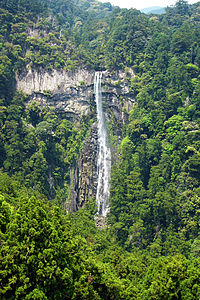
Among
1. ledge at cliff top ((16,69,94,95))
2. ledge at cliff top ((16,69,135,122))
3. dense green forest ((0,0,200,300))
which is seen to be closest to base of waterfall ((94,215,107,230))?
dense green forest ((0,0,200,300))

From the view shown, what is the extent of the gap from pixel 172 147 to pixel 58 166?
18176mm

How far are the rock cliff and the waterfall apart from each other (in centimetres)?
84

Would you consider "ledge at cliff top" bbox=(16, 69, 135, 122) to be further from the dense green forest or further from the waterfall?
the dense green forest

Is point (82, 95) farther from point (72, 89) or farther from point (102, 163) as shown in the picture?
point (102, 163)

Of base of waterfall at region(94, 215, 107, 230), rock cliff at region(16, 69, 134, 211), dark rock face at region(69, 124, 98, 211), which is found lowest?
base of waterfall at region(94, 215, 107, 230)

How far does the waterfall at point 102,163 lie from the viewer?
168 feet

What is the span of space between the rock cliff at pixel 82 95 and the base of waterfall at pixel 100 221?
8.49 metres

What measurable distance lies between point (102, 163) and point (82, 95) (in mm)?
14058

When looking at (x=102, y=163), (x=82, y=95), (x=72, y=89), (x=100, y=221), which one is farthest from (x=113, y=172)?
(x=72, y=89)

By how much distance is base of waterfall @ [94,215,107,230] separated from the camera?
46.8 meters

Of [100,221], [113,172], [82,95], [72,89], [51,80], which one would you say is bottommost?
[100,221]

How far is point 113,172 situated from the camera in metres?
50.5

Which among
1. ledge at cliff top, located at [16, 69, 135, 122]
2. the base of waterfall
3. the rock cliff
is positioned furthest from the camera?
ledge at cliff top, located at [16, 69, 135, 122]

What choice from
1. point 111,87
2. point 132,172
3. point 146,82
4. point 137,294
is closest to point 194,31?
point 146,82
